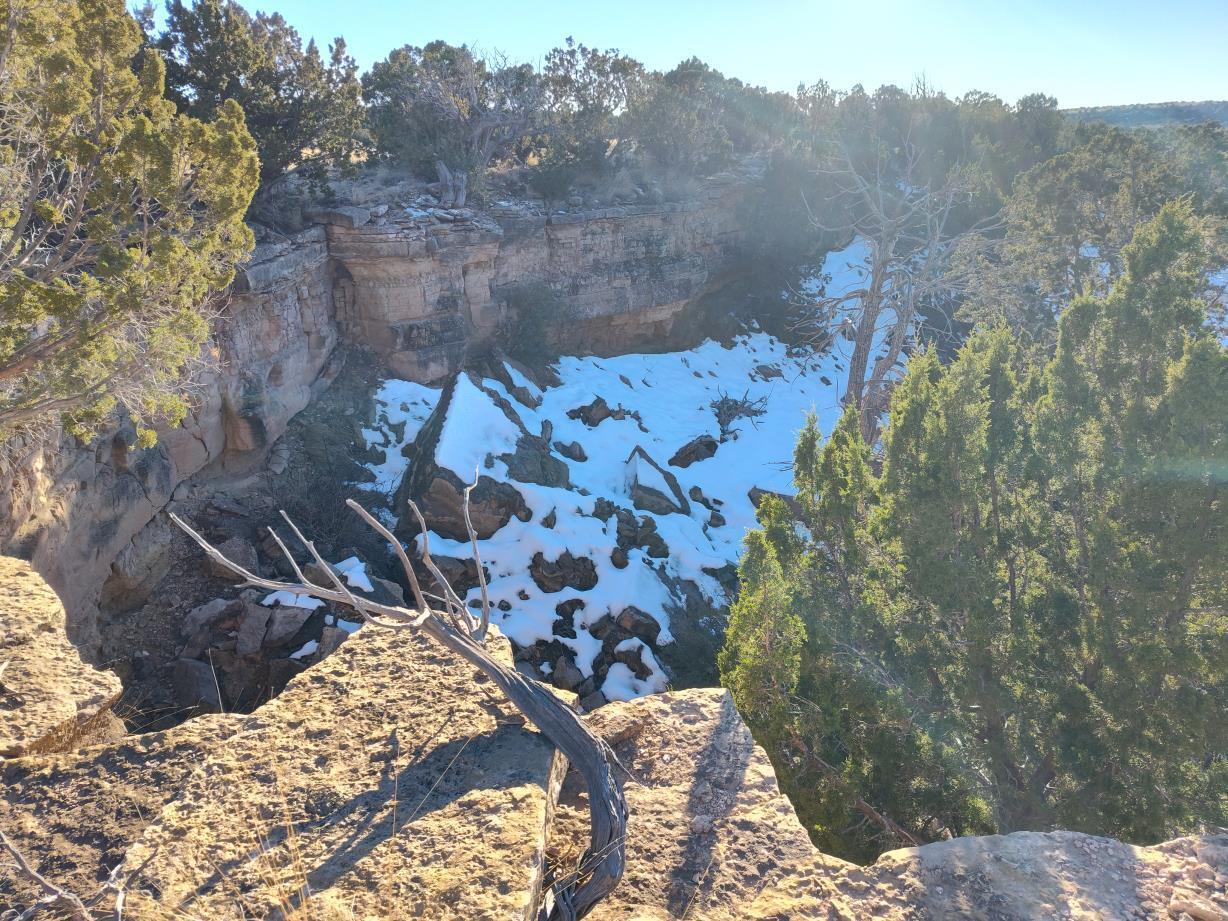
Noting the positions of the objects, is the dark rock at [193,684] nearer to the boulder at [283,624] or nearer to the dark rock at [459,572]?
the boulder at [283,624]

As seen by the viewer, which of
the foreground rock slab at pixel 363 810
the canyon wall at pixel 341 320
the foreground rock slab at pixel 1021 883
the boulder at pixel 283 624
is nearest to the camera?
the foreground rock slab at pixel 363 810

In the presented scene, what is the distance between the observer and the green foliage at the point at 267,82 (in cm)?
1155

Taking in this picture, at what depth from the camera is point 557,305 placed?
55.3ft

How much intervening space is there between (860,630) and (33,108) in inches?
313

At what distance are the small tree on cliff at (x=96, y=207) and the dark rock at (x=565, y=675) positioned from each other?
5.34 m

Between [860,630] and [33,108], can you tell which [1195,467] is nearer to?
[860,630]

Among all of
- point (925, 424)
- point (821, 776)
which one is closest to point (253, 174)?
point (925, 424)

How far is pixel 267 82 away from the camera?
12.1 metres

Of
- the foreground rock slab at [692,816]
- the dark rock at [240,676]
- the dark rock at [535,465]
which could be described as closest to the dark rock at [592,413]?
the dark rock at [535,465]

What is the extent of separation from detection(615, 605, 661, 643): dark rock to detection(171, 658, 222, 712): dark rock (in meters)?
4.97

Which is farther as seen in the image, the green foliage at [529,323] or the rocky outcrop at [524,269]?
the green foliage at [529,323]

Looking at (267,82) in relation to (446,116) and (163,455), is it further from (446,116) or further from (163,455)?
(163,455)

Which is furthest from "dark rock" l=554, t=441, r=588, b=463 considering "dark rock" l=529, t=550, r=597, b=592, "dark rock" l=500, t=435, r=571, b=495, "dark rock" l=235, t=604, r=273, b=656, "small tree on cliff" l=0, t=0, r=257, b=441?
"small tree on cliff" l=0, t=0, r=257, b=441

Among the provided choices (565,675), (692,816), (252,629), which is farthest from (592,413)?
(692,816)
